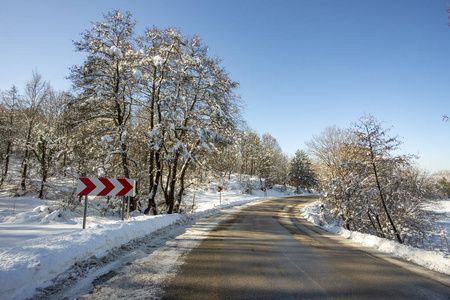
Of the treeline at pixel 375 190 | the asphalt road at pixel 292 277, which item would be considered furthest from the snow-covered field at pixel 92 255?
the treeline at pixel 375 190

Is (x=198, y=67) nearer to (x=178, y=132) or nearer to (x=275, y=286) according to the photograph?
(x=178, y=132)

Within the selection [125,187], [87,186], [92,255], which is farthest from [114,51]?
[92,255]

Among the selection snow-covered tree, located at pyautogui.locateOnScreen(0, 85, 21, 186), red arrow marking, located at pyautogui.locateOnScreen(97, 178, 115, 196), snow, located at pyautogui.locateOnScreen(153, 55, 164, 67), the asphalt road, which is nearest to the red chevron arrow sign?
red arrow marking, located at pyautogui.locateOnScreen(97, 178, 115, 196)

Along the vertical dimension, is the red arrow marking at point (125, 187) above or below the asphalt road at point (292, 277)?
above

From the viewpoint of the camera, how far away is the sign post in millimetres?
6328

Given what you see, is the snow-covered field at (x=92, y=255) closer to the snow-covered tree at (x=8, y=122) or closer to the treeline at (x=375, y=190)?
the treeline at (x=375, y=190)

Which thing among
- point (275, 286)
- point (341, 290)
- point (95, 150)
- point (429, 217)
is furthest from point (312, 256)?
point (429, 217)

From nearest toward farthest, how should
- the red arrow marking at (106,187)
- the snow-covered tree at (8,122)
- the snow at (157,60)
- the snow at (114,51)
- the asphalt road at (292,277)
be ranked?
1. the asphalt road at (292,277)
2. the red arrow marking at (106,187)
3. the snow at (114,51)
4. the snow at (157,60)
5. the snow-covered tree at (8,122)

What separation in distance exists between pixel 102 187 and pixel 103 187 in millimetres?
38

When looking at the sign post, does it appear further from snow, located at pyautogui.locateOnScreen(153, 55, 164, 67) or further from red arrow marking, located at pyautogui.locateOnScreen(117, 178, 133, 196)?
snow, located at pyautogui.locateOnScreen(153, 55, 164, 67)

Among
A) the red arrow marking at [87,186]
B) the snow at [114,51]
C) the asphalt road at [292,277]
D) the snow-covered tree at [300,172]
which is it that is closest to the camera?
the asphalt road at [292,277]

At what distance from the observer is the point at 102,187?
6.82 m

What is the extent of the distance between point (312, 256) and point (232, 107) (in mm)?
11058

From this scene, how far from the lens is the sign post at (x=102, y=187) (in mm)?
6328
